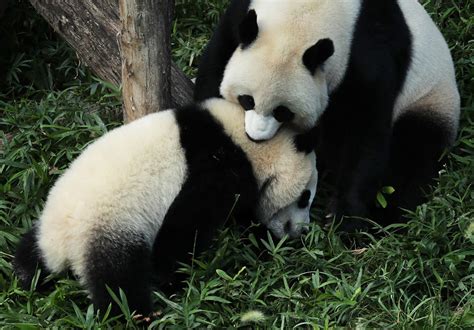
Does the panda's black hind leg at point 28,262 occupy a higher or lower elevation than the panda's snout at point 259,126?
lower

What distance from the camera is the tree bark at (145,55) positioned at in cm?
533

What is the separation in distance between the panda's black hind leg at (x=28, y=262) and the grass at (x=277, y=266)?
7cm

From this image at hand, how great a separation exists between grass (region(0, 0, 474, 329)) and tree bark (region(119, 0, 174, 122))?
661 millimetres

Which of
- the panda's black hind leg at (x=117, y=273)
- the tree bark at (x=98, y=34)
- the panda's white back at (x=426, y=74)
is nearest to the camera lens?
the panda's black hind leg at (x=117, y=273)

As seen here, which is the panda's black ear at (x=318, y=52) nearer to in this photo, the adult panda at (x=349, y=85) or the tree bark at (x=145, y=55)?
the adult panda at (x=349, y=85)

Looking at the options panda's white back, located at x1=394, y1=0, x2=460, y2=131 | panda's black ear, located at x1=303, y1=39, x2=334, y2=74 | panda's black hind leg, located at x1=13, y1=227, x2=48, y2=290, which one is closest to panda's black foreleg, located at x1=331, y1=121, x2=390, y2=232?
panda's white back, located at x1=394, y1=0, x2=460, y2=131

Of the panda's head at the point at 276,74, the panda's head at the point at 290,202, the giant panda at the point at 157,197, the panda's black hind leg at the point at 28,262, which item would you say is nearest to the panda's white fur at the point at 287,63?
the panda's head at the point at 276,74

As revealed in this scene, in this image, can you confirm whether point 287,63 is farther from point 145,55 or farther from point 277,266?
point 277,266

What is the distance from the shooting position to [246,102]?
5.23m

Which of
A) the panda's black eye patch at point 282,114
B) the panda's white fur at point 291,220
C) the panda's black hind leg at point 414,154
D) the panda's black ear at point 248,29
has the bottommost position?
the panda's black hind leg at point 414,154

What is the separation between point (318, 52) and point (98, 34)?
184 centimetres

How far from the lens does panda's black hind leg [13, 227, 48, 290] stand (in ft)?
15.8

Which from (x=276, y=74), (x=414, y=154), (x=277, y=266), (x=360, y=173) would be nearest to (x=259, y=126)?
(x=276, y=74)

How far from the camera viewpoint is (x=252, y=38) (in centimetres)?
525
